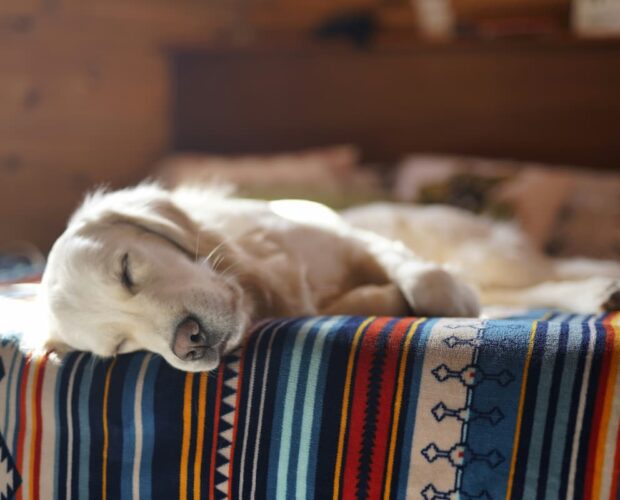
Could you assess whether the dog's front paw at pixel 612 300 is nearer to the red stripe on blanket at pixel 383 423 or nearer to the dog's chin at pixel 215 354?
the red stripe on blanket at pixel 383 423

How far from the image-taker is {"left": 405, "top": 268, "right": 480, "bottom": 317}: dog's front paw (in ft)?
4.32

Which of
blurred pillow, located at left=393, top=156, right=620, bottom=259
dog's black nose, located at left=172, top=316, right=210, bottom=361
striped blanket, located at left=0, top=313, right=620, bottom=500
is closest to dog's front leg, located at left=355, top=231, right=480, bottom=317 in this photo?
striped blanket, located at left=0, top=313, right=620, bottom=500

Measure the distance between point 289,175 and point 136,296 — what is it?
1831 millimetres

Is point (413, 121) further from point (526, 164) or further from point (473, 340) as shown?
point (473, 340)

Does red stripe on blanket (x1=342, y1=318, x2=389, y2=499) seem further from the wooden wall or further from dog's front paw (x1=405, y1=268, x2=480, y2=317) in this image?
the wooden wall

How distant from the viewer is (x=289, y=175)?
9.61 ft

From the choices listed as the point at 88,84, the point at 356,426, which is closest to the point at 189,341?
the point at 356,426

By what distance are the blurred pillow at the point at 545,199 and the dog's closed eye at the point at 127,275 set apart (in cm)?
176

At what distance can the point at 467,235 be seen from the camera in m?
2.08

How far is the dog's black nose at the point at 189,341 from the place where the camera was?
1.06m

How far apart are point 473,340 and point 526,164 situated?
2.18m

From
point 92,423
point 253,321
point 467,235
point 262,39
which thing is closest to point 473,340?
point 253,321

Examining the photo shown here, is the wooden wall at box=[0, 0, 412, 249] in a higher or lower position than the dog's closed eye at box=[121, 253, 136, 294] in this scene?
higher

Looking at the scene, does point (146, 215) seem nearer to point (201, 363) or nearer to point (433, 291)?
point (201, 363)
